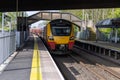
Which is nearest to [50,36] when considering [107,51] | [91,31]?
[107,51]

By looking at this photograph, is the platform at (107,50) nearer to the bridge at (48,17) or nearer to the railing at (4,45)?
the railing at (4,45)

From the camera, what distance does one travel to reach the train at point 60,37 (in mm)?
25250

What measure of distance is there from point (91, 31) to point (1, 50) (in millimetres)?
41778

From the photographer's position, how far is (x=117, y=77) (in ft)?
53.8

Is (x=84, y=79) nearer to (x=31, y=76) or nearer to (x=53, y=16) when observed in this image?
(x=31, y=76)

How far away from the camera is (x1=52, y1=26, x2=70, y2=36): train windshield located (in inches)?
1009

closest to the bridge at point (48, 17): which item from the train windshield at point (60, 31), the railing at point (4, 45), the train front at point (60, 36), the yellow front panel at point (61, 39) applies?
the train front at point (60, 36)

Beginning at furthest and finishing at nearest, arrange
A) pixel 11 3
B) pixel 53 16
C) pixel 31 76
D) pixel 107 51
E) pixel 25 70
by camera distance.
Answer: pixel 53 16 → pixel 11 3 → pixel 107 51 → pixel 25 70 → pixel 31 76

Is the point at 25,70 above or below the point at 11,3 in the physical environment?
below

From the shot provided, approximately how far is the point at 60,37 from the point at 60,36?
82 millimetres

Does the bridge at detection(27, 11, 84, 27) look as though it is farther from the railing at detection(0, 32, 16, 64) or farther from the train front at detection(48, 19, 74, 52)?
the railing at detection(0, 32, 16, 64)

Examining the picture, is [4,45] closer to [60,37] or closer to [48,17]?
[60,37]

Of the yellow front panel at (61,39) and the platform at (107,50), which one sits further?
the yellow front panel at (61,39)

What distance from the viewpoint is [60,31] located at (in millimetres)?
25828
